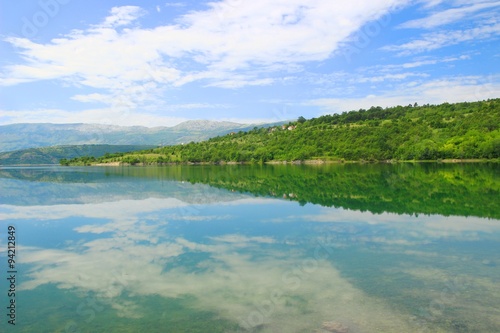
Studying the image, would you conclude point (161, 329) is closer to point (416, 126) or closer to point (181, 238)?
point (181, 238)

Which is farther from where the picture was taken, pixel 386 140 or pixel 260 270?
pixel 386 140

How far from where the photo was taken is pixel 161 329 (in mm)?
8812

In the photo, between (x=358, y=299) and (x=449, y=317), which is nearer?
(x=449, y=317)

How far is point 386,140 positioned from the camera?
14275cm

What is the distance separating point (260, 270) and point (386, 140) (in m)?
140

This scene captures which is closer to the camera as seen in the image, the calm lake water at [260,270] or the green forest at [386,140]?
the calm lake water at [260,270]

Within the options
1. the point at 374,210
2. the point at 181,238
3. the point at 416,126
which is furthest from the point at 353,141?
the point at 181,238

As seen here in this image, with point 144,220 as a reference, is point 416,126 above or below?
above

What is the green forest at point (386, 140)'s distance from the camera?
119188mm

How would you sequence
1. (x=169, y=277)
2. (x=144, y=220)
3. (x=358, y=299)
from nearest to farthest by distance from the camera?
(x=358, y=299)
(x=169, y=277)
(x=144, y=220)

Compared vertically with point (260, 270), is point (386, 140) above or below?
above

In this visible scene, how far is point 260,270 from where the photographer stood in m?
13.1

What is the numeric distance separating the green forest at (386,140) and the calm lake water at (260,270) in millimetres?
103425

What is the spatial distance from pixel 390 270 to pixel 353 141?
144 meters
